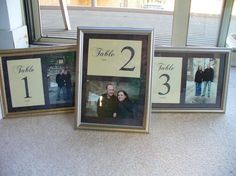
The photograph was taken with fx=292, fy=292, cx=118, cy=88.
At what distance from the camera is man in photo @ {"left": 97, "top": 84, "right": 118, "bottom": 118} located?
1.17 m

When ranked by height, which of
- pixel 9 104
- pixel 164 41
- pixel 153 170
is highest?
pixel 164 41

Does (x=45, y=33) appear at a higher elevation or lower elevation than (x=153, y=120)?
higher

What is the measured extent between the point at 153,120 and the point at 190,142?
0.20 meters

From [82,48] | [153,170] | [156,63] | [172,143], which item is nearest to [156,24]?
[156,63]

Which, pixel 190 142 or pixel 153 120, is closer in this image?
pixel 190 142

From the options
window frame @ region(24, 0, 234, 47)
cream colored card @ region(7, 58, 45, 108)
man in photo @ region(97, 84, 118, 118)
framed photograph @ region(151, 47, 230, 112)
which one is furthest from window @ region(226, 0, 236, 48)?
cream colored card @ region(7, 58, 45, 108)

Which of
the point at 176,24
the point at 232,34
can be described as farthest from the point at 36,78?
the point at 232,34

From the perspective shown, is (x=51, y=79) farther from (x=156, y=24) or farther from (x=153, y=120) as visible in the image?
(x=156, y=24)

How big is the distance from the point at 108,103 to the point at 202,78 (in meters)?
0.43

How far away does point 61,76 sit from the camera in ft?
4.18

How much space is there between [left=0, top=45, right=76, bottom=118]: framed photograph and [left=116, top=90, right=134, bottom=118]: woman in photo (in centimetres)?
24

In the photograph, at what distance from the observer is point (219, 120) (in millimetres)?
1278

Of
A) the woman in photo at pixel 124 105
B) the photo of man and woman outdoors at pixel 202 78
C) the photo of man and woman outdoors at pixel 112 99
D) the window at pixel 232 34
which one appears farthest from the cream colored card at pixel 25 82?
the window at pixel 232 34

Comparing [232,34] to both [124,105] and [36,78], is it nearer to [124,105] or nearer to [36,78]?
[124,105]
